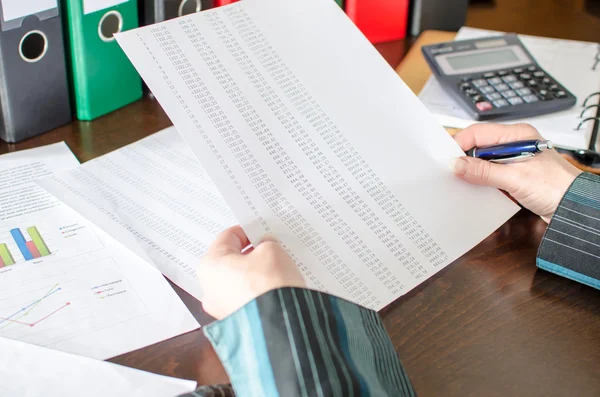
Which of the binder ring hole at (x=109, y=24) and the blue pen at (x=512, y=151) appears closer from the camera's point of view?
the blue pen at (x=512, y=151)

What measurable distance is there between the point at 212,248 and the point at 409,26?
2.65 feet

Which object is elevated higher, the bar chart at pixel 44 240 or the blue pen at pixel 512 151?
the blue pen at pixel 512 151

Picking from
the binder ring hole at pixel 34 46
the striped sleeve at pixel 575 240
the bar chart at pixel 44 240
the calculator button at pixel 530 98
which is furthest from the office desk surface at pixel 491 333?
the binder ring hole at pixel 34 46

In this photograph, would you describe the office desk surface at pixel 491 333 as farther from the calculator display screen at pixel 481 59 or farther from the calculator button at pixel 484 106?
the calculator display screen at pixel 481 59

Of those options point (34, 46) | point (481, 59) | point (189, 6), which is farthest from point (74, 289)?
point (481, 59)

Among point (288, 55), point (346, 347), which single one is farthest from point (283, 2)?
point (346, 347)

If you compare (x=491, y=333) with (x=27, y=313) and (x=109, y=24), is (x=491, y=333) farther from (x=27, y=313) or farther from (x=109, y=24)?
(x=109, y=24)

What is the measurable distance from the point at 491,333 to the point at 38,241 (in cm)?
47

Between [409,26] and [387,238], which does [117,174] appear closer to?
[387,238]

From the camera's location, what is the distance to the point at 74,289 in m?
0.69

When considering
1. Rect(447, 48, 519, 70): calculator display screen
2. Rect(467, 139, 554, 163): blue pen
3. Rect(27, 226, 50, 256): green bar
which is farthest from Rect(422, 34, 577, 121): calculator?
Rect(27, 226, 50, 256): green bar

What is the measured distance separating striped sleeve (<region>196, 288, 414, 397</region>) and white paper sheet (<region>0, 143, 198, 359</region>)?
13 cm

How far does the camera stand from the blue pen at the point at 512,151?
2.71ft

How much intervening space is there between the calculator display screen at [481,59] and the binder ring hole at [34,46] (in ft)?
1.95
